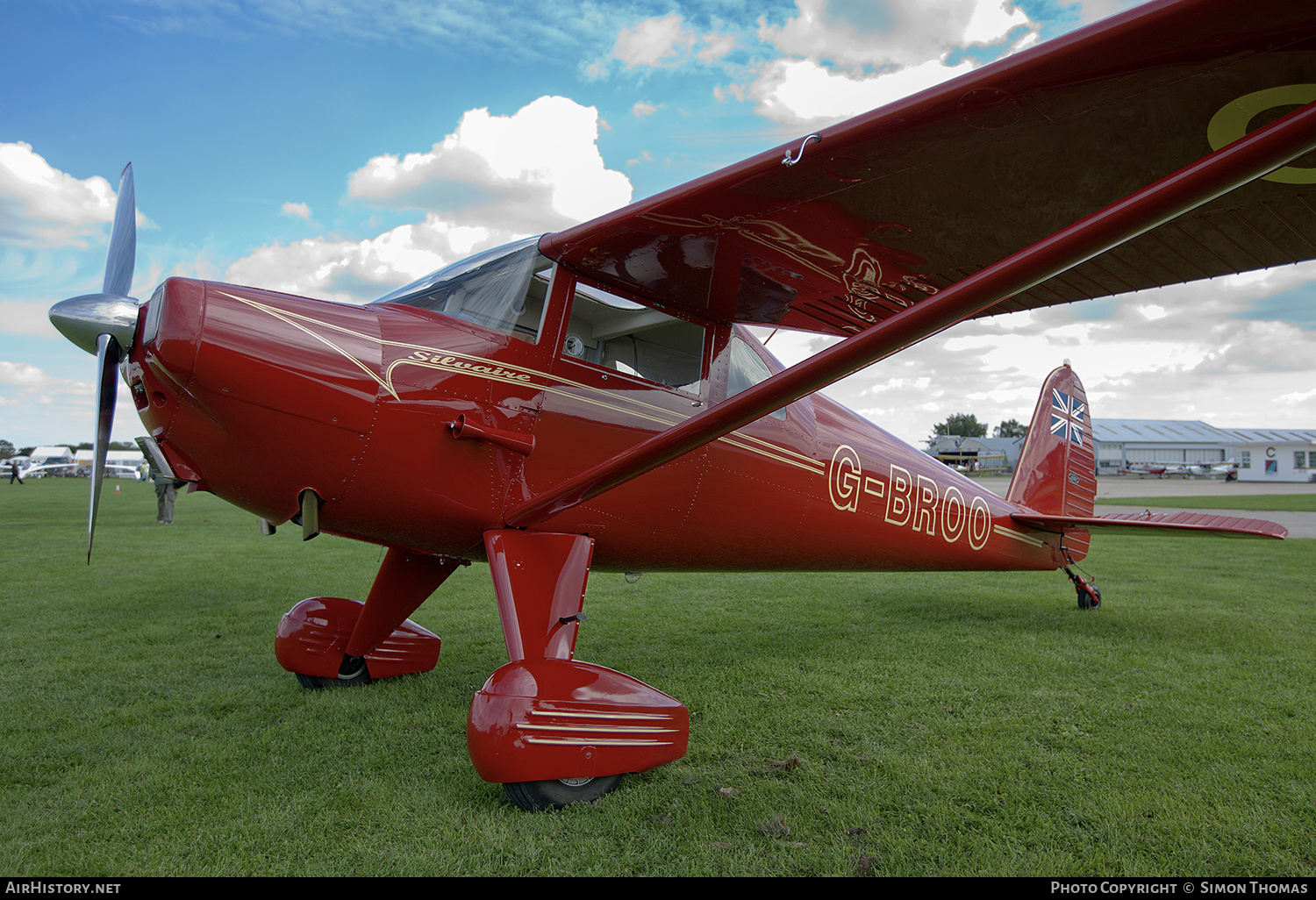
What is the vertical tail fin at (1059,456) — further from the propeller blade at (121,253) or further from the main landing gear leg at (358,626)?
the propeller blade at (121,253)

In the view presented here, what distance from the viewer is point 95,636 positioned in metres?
5.28

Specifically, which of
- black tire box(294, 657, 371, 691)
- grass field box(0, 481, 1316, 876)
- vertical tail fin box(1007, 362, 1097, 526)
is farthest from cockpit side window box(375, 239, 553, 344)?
vertical tail fin box(1007, 362, 1097, 526)

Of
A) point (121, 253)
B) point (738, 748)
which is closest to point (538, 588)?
point (738, 748)

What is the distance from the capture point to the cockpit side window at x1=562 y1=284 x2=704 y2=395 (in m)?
3.42

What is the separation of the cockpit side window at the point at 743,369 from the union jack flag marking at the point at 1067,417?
13.7ft

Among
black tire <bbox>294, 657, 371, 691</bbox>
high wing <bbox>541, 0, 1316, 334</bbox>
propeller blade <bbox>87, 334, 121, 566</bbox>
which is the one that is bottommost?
black tire <bbox>294, 657, 371, 691</bbox>

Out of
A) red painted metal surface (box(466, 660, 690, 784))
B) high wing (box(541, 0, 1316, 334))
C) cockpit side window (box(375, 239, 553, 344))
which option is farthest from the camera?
cockpit side window (box(375, 239, 553, 344))

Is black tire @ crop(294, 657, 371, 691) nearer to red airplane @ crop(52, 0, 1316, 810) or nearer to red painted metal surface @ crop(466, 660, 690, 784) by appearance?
red airplane @ crop(52, 0, 1316, 810)

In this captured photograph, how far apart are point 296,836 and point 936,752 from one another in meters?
2.64

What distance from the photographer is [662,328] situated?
3670 millimetres

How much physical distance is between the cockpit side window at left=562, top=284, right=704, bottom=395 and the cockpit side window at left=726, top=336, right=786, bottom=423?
197 millimetres

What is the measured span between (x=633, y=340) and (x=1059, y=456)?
5082 millimetres
